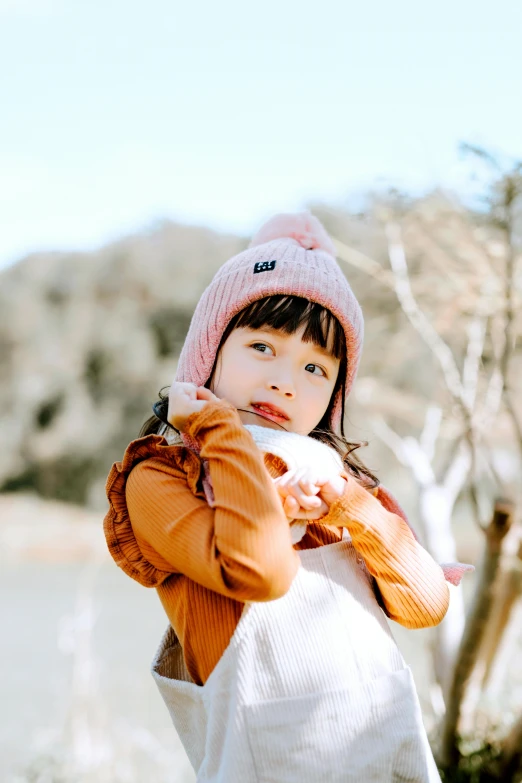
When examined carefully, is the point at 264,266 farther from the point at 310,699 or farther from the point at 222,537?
the point at 310,699

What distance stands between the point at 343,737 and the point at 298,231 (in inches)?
32.0

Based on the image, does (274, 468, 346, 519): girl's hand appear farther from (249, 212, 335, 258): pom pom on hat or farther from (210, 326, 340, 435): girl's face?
(249, 212, 335, 258): pom pom on hat

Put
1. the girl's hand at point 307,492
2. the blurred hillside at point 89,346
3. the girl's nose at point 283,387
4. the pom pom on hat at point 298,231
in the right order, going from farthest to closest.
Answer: the blurred hillside at point 89,346 → the pom pom on hat at point 298,231 → the girl's nose at point 283,387 → the girl's hand at point 307,492

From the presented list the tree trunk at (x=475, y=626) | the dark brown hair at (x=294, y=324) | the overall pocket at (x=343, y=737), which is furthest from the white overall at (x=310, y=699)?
the tree trunk at (x=475, y=626)

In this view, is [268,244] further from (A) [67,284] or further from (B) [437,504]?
(A) [67,284]

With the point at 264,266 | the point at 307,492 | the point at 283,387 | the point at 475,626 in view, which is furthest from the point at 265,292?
the point at 475,626

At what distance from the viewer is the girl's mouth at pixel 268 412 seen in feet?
3.79

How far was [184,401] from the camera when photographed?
108 cm

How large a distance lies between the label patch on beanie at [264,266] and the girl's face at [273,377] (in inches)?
4.0

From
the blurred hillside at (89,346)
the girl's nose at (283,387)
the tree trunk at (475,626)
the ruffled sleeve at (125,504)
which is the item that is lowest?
the blurred hillside at (89,346)

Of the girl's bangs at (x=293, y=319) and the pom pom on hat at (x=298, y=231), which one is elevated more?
the pom pom on hat at (x=298, y=231)

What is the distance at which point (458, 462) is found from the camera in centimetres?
302

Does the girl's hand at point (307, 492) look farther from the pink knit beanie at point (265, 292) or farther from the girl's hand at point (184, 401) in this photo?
the pink knit beanie at point (265, 292)

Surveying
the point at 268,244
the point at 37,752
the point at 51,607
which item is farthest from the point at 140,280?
the point at 268,244
